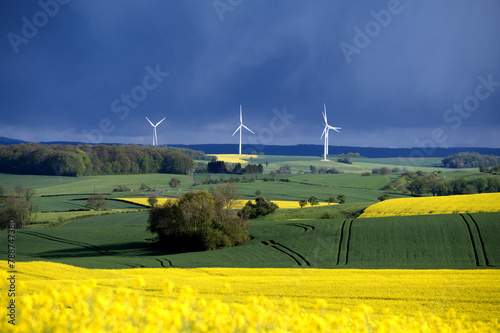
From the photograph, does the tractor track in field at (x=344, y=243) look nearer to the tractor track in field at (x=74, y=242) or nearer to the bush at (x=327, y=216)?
the bush at (x=327, y=216)

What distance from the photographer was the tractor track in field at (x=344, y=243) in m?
37.8

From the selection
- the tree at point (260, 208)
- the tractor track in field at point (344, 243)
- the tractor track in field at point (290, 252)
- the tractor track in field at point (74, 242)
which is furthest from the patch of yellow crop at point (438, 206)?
the tractor track in field at point (74, 242)

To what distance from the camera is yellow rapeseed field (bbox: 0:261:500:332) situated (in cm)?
579

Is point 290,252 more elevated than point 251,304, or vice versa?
point 251,304

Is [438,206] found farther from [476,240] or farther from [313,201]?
[313,201]

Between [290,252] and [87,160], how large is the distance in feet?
343

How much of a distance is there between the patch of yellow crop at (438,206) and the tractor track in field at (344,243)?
983 centimetres

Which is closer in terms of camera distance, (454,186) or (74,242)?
(74,242)

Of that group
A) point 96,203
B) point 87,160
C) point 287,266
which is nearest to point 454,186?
point 287,266

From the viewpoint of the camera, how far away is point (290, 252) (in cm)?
4181

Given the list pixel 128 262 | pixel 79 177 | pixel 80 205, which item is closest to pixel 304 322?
pixel 128 262

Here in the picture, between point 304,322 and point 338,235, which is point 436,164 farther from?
point 304,322

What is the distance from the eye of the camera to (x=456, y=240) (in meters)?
39.8

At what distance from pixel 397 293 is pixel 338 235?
29227 millimetres
